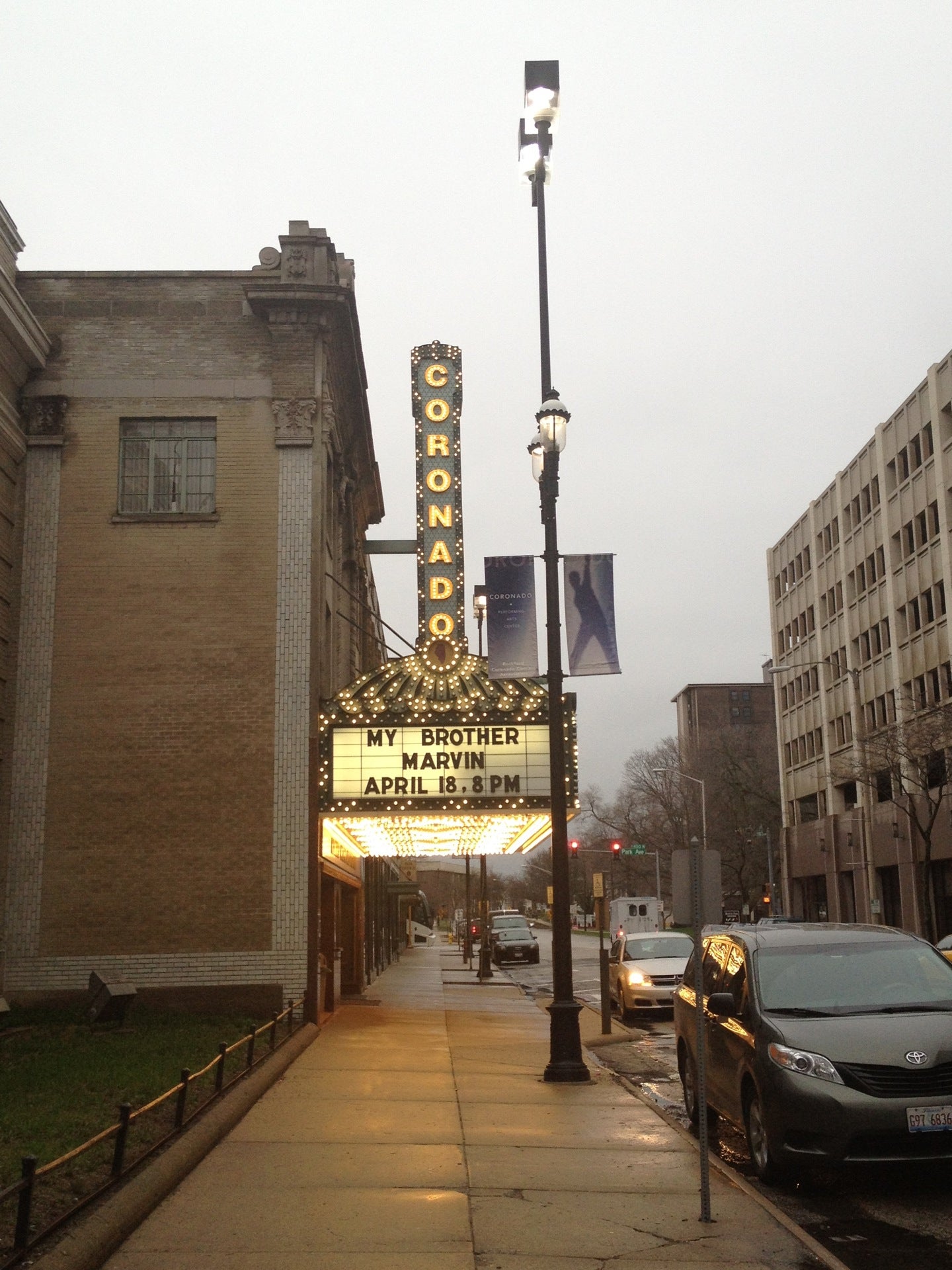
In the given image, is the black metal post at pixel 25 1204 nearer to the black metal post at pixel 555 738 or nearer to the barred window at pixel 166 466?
the black metal post at pixel 555 738

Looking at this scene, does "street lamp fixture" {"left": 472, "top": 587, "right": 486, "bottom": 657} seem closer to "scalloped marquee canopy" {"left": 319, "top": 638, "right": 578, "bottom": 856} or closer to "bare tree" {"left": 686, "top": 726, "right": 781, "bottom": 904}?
"scalloped marquee canopy" {"left": 319, "top": 638, "right": 578, "bottom": 856}

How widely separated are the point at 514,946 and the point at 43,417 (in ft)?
110

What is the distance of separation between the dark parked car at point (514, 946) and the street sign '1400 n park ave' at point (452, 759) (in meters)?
29.5

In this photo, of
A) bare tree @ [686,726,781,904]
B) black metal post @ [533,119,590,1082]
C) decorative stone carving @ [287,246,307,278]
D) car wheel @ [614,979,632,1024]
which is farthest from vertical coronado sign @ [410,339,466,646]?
bare tree @ [686,726,781,904]

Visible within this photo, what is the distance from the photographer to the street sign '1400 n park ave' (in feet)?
66.4

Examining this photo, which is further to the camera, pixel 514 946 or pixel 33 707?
pixel 514 946

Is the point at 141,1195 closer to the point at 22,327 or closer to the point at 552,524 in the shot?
the point at 552,524

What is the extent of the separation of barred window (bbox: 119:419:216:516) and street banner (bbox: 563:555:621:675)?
7632mm

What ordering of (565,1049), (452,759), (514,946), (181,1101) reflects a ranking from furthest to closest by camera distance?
(514,946) < (452,759) < (565,1049) < (181,1101)

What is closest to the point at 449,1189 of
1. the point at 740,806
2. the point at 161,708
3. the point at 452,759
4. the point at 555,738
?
the point at 555,738

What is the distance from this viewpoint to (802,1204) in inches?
342

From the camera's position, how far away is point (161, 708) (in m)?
19.8

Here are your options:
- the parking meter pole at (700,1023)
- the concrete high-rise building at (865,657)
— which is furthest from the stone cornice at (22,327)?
the concrete high-rise building at (865,657)

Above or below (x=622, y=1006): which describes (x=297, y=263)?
above
